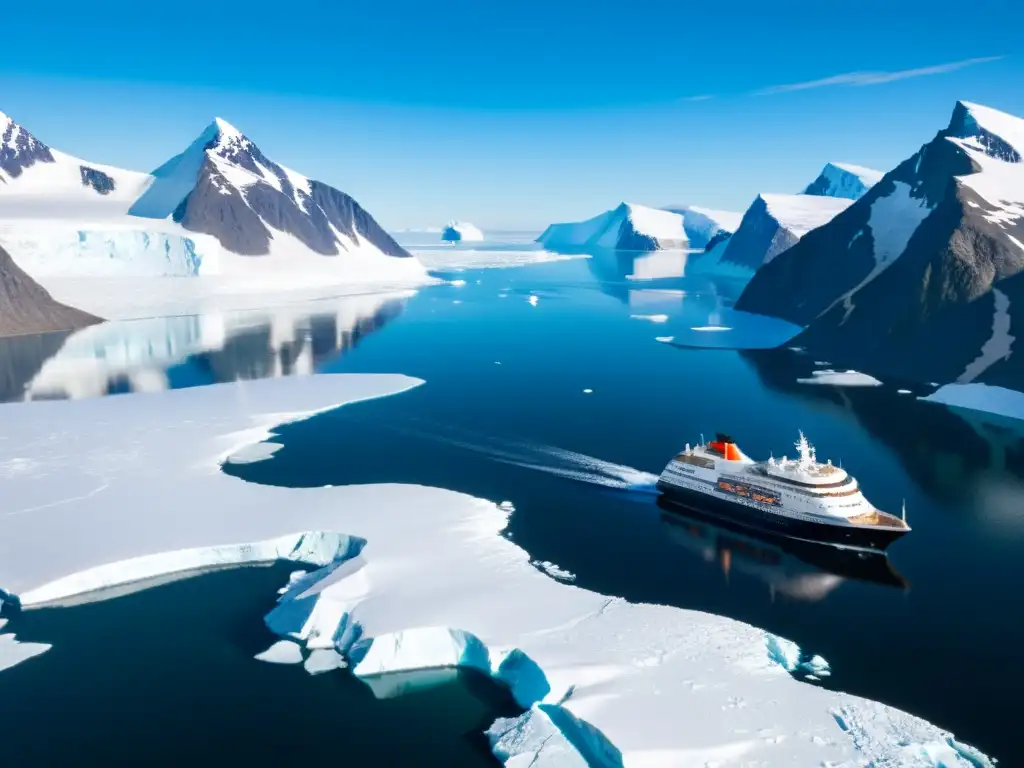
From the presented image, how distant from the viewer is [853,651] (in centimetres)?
3111

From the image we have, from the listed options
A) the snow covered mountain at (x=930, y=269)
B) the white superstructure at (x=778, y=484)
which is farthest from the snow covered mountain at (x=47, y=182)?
the white superstructure at (x=778, y=484)

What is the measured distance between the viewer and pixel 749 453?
2208 inches

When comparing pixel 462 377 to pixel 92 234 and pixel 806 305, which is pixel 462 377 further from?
pixel 92 234

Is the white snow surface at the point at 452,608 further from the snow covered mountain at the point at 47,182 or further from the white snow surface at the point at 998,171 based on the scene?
the snow covered mountain at the point at 47,182

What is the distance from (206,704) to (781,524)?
29.8 metres

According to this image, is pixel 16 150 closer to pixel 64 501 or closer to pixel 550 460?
pixel 64 501

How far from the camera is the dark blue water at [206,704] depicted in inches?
1007

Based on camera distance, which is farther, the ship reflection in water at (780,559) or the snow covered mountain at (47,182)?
the snow covered mountain at (47,182)

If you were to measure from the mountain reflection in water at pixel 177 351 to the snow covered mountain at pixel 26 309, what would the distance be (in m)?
4.04

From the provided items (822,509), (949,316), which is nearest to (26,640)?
(822,509)

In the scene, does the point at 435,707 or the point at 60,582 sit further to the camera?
the point at 60,582

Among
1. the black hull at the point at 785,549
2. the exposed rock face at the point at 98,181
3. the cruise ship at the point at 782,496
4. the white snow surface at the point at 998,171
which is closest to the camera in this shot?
the black hull at the point at 785,549

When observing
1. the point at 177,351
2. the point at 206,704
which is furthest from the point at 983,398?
the point at 177,351

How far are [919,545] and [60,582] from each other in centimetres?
4217
